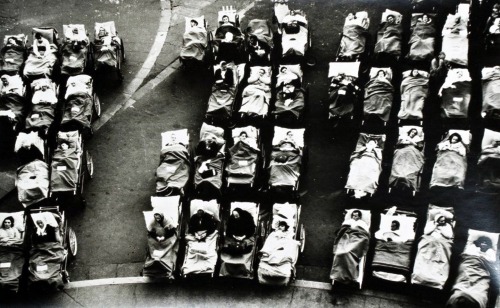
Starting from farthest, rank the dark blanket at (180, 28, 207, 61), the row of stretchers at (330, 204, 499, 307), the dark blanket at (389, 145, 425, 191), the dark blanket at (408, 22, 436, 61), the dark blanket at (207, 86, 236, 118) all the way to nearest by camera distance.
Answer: the dark blanket at (180, 28, 207, 61) < the dark blanket at (408, 22, 436, 61) < the dark blanket at (207, 86, 236, 118) < the dark blanket at (389, 145, 425, 191) < the row of stretchers at (330, 204, 499, 307)

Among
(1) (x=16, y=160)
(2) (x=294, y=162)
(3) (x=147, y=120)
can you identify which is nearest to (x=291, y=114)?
(2) (x=294, y=162)

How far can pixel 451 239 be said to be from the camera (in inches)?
730

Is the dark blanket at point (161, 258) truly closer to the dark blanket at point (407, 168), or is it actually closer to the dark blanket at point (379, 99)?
the dark blanket at point (407, 168)

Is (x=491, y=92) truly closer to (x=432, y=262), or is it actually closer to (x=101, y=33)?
(x=432, y=262)

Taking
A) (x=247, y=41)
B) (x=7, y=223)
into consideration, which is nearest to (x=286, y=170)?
(x=247, y=41)

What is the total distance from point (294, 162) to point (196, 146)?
3449mm

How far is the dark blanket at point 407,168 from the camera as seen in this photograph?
65.1ft

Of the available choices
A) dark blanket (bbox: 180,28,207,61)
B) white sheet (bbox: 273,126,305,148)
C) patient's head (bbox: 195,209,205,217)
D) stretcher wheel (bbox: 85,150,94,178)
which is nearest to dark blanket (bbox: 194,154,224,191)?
patient's head (bbox: 195,209,205,217)

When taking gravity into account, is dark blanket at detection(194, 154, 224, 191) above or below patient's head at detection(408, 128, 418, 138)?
below

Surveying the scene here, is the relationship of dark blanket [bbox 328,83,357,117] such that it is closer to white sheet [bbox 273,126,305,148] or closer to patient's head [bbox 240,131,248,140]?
white sheet [bbox 273,126,305,148]

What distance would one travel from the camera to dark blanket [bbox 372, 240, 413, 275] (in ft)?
59.4

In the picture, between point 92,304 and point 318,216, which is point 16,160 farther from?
point 318,216

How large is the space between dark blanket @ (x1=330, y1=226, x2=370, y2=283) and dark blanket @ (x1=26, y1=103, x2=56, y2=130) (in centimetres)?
1018

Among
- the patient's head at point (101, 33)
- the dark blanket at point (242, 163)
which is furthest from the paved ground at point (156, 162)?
the dark blanket at point (242, 163)
